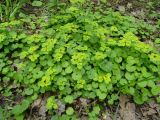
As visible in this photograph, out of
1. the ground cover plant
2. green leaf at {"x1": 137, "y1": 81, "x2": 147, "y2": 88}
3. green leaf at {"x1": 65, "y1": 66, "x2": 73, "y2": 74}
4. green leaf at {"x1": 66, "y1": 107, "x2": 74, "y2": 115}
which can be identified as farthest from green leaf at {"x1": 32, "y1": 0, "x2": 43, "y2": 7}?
green leaf at {"x1": 137, "y1": 81, "x2": 147, "y2": 88}

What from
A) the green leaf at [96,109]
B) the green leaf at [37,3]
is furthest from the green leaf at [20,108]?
the green leaf at [37,3]

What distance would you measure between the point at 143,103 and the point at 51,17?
1.66m

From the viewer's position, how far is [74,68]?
3.26 meters

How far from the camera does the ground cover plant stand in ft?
10.3

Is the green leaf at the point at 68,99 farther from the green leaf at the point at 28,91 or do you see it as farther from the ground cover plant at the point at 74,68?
the green leaf at the point at 28,91

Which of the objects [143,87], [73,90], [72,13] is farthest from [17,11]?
[143,87]

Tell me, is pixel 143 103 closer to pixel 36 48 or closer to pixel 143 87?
pixel 143 87

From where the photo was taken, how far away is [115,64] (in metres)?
3.29

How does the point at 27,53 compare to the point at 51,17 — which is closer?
the point at 27,53

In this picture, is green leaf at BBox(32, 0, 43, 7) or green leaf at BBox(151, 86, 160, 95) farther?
green leaf at BBox(32, 0, 43, 7)

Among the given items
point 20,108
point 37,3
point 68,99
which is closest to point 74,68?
point 68,99

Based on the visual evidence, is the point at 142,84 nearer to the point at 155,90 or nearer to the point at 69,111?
the point at 155,90

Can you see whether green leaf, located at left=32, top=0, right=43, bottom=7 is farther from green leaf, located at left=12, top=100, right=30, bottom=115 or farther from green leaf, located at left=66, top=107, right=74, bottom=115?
green leaf, located at left=66, top=107, right=74, bottom=115

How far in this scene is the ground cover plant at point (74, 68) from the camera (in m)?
3.15
